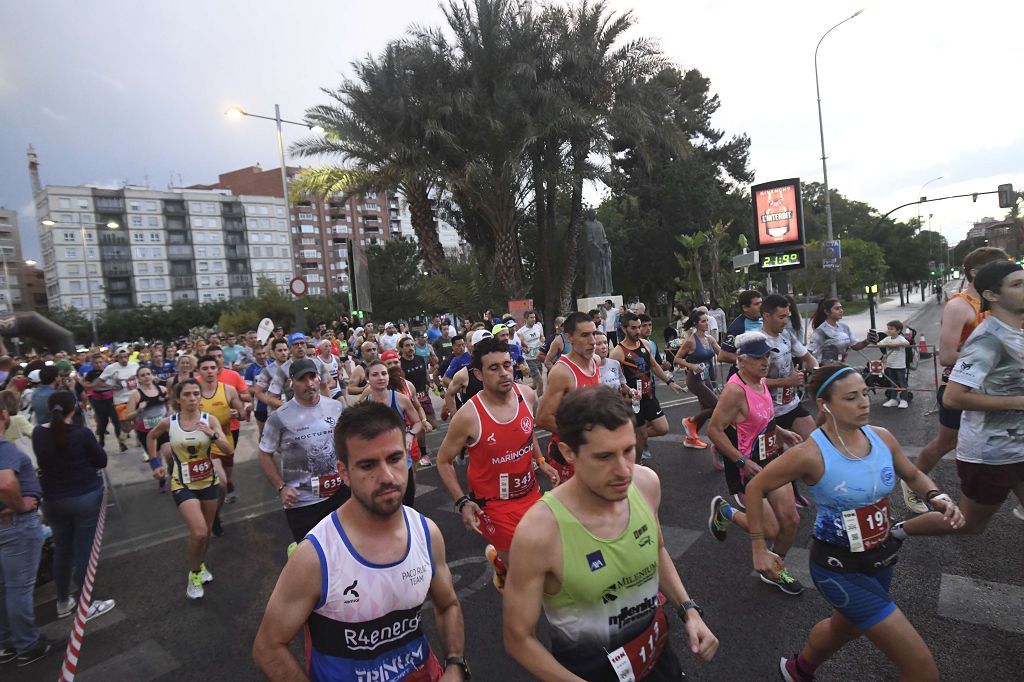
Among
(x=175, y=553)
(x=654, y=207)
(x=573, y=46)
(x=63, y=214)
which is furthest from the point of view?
(x=63, y=214)

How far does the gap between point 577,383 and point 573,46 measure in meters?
Answer: 16.2

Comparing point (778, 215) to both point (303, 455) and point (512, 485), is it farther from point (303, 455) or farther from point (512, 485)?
point (303, 455)

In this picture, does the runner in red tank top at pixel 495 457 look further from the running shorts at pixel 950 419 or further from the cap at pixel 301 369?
the running shorts at pixel 950 419

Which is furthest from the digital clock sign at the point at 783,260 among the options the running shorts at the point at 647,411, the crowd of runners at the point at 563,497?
the running shorts at the point at 647,411

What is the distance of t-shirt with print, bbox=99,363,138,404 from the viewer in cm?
1056

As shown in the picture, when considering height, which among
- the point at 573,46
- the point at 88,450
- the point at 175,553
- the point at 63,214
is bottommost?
→ the point at 175,553

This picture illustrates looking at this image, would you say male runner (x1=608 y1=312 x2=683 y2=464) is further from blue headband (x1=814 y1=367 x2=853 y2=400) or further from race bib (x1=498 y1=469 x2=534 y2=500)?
blue headband (x1=814 y1=367 x2=853 y2=400)

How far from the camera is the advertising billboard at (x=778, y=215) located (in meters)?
20.6

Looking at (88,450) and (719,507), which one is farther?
(88,450)

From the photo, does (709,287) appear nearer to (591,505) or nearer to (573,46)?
(573,46)

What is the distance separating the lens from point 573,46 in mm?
18141

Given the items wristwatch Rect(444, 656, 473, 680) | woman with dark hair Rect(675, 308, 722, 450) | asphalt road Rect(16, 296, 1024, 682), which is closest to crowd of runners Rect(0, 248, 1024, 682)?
wristwatch Rect(444, 656, 473, 680)

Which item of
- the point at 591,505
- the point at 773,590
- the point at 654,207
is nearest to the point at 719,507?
the point at 773,590

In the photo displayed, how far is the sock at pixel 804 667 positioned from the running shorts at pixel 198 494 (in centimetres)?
484
